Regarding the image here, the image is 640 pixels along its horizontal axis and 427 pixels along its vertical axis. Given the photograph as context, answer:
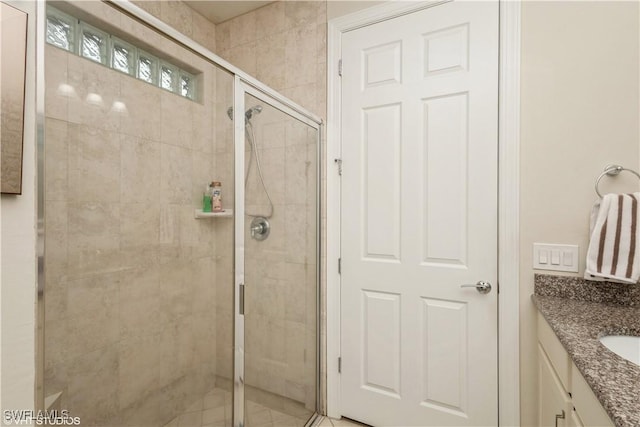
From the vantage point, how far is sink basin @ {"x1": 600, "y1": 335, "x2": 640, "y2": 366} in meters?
1.01

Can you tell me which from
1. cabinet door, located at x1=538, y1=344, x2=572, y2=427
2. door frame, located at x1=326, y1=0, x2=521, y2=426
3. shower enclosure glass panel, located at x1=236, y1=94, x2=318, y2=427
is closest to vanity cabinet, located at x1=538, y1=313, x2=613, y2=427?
cabinet door, located at x1=538, y1=344, x2=572, y2=427

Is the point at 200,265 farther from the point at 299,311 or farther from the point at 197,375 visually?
the point at 299,311

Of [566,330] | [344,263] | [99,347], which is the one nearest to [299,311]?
[344,263]

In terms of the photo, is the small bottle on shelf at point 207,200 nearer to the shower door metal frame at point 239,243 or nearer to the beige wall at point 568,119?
the shower door metal frame at point 239,243

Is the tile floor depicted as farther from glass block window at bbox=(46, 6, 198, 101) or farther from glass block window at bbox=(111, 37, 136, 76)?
glass block window at bbox=(111, 37, 136, 76)

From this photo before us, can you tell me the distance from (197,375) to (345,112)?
1568 mm

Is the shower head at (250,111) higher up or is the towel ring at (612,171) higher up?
the shower head at (250,111)

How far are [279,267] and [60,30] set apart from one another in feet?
4.09

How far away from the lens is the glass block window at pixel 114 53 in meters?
0.86

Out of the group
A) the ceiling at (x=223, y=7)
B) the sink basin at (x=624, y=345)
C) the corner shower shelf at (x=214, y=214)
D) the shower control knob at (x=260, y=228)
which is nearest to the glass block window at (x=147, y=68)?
the corner shower shelf at (x=214, y=214)

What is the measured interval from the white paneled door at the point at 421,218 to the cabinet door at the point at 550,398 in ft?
0.77

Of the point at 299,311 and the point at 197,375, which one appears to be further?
the point at 299,311

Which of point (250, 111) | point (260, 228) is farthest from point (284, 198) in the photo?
point (250, 111)

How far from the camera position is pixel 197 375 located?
53.6 inches
